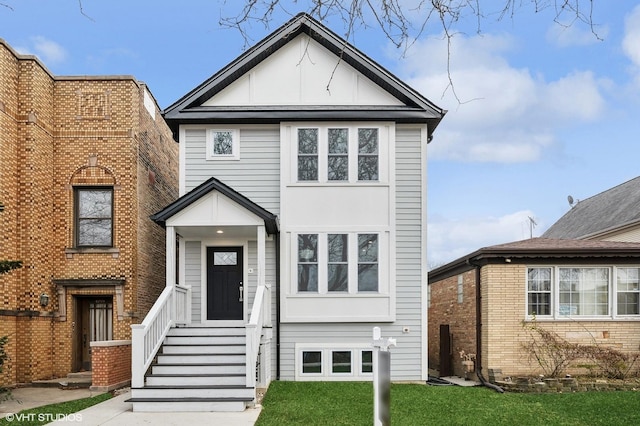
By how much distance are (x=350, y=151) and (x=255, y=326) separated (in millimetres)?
5304

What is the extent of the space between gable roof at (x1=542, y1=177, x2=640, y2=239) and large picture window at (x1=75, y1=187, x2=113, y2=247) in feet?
58.6

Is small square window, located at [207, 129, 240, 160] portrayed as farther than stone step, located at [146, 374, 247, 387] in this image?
Yes

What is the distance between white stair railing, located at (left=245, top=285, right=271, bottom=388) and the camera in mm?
10797

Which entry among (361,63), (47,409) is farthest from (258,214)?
(47,409)

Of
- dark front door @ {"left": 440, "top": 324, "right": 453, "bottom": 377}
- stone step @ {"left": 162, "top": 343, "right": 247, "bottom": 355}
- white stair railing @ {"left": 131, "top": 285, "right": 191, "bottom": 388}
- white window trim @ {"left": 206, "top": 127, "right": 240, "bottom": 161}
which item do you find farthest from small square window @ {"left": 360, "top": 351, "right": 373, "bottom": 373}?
white window trim @ {"left": 206, "top": 127, "right": 240, "bottom": 161}

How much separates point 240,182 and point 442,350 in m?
7.65

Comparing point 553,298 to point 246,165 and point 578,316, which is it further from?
point 246,165

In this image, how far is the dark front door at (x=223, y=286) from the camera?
577 inches

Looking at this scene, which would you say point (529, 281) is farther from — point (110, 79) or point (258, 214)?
point (110, 79)

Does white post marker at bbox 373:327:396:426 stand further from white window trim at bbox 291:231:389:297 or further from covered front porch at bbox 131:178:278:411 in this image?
white window trim at bbox 291:231:389:297

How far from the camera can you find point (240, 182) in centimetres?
1463

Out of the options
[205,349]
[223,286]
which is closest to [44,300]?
[223,286]

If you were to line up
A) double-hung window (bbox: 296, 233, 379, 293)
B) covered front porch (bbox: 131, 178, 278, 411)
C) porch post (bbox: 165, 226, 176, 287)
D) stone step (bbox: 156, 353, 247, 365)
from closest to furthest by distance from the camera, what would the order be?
1. covered front porch (bbox: 131, 178, 278, 411)
2. stone step (bbox: 156, 353, 247, 365)
3. porch post (bbox: 165, 226, 176, 287)
4. double-hung window (bbox: 296, 233, 379, 293)

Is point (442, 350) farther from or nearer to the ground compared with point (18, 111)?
nearer to the ground
